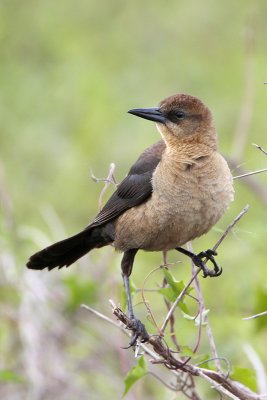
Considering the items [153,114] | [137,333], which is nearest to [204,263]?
[137,333]

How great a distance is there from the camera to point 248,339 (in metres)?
5.73

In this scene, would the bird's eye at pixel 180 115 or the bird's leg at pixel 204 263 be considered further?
the bird's eye at pixel 180 115

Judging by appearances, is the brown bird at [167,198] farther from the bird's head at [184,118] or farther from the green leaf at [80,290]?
the green leaf at [80,290]

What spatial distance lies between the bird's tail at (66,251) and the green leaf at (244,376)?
4.52 feet

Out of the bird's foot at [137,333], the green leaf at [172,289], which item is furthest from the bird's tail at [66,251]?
the green leaf at [172,289]

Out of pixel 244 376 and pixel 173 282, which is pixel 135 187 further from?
pixel 244 376

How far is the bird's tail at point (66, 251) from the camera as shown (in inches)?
208

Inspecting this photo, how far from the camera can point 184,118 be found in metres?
5.12

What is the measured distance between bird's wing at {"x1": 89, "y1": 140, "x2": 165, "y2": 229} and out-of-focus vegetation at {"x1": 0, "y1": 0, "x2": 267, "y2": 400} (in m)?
0.49

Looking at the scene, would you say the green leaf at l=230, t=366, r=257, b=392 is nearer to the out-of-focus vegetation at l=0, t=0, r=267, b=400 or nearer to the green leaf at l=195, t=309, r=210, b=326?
the green leaf at l=195, t=309, r=210, b=326

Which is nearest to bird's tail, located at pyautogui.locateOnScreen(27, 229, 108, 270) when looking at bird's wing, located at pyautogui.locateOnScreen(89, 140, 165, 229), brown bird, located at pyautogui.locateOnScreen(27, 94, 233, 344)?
brown bird, located at pyautogui.locateOnScreen(27, 94, 233, 344)

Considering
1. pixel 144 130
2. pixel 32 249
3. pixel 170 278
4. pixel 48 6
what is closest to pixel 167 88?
pixel 144 130

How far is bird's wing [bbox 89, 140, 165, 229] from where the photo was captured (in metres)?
5.01

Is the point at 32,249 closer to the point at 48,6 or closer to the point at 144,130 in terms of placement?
the point at 144,130
